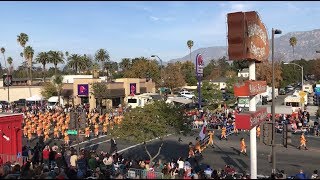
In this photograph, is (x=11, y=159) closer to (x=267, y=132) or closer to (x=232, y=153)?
(x=267, y=132)

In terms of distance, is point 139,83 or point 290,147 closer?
point 290,147

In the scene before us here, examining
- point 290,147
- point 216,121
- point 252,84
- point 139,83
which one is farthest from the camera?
point 139,83

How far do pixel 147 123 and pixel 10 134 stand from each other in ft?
30.8

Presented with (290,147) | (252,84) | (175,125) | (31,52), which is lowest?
(290,147)

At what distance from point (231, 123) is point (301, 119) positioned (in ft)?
22.2

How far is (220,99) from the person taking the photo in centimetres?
5347

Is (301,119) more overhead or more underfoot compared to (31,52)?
more underfoot

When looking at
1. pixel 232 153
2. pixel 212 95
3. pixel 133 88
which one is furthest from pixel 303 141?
pixel 133 88

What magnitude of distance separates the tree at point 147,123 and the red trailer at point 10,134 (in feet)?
23.6

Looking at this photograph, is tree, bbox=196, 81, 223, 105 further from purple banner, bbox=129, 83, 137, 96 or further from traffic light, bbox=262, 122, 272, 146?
traffic light, bbox=262, 122, 272, 146

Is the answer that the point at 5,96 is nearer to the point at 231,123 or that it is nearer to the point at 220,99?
the point at 220,99

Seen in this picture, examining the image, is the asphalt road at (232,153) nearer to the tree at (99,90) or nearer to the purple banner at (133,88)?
the tree at (99,90)

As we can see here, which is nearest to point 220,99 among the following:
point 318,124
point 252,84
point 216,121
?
Answer: point 216,121

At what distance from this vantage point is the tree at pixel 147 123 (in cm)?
2241
